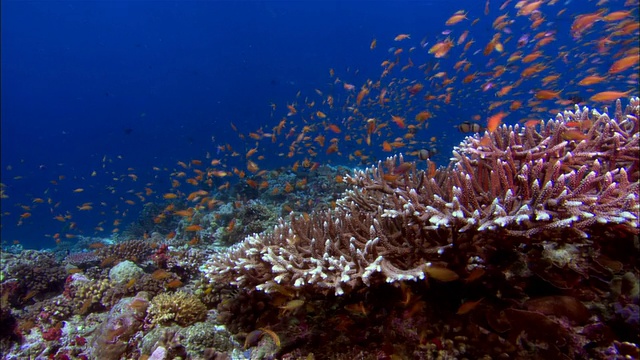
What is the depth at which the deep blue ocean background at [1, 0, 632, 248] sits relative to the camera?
7144 centimetres

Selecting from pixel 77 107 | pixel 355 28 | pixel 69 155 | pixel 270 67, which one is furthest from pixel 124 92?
pixel 355 28

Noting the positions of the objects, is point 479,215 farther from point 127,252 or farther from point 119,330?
point 127,252

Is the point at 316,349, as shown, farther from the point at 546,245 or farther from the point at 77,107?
the point at 77,107

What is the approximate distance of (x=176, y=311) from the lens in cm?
452

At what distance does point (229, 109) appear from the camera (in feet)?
263

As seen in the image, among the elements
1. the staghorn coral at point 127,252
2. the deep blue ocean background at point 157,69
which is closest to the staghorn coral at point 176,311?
the staghorn coral at point 127,252

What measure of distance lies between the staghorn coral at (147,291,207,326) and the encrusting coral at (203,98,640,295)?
1204 millimetres

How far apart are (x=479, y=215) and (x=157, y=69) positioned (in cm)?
10551

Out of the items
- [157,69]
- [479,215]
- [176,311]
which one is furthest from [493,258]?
[157,69]

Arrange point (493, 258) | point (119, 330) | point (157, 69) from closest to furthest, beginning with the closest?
point (493, 258), point (119, 330), point (157, 69)

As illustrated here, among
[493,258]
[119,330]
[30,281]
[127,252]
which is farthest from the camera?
[127,252]

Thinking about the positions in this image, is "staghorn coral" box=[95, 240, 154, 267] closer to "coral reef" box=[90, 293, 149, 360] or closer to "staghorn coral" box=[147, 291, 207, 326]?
"coral reef" box=[90, 293, 149, 360]

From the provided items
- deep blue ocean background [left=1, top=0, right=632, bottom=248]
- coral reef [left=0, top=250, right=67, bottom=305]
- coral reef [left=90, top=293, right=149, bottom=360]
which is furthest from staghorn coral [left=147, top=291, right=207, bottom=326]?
deep blue ocean background [left=1, top=0, right=632, bottom=248]

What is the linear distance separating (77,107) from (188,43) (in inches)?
1743
